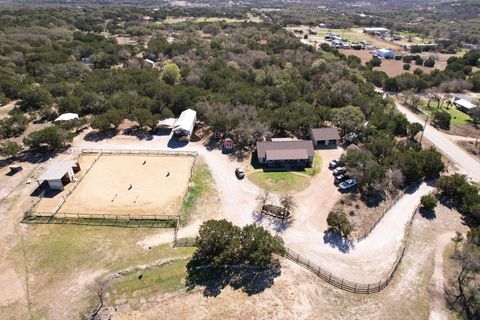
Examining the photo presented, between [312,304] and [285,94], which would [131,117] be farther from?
[312,304]

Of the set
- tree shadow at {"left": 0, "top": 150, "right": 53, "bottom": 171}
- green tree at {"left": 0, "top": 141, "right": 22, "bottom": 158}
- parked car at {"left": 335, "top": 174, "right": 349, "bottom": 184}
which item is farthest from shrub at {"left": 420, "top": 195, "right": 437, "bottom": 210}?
green tree at {"left": 0, "top": 141, "right": 22, "bottom": 158}

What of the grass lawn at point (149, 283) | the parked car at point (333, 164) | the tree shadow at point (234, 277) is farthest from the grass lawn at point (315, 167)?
the grass lawn at point (149, 283)

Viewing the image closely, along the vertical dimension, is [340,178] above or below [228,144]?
below

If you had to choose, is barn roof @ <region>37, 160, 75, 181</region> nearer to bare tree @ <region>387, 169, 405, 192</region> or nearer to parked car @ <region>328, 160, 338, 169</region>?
parked car @ <region>328, 160, 338, 169</region>

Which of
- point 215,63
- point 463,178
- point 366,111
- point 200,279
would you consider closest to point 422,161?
point 463,178

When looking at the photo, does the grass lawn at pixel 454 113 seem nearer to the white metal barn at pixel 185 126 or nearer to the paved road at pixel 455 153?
the paved road at pixel 455 153

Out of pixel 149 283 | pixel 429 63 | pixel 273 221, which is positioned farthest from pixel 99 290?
pixel 429 63

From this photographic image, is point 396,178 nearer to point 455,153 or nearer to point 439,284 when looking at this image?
point 439,284
